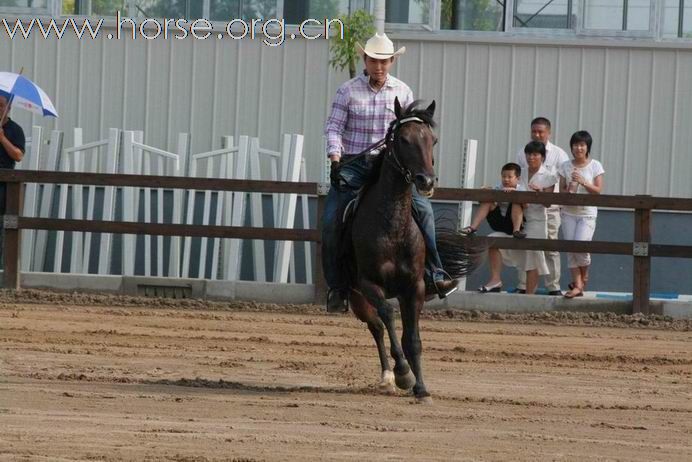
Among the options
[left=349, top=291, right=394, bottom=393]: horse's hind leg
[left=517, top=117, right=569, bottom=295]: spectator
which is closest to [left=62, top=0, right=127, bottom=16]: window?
[left=517, top=117, right=569, bottom=295]: spectator

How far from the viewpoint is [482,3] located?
17953mm

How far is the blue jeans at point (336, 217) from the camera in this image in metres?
9.38

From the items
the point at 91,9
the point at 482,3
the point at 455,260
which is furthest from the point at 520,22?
the point at 455,260

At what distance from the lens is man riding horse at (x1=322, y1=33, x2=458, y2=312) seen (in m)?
9.51

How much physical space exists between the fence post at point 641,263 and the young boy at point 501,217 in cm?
122

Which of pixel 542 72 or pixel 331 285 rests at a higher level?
pixel 542 72

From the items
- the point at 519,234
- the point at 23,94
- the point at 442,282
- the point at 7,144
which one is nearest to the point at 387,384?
the point at 442,282

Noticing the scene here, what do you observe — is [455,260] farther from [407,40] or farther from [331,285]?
[407,40]

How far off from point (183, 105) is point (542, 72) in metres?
4.73

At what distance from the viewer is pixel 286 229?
601 inches

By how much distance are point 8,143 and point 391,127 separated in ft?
25.3

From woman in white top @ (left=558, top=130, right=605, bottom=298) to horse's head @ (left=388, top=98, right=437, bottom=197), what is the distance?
621 cm

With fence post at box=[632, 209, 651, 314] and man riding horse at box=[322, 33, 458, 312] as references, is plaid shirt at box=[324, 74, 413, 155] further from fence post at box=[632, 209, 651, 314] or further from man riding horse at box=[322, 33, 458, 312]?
fence post at box=[632, 209, 651, 314]

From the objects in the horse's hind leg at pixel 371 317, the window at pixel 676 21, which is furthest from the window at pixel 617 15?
the horse's hind leg at pixel 371 317
